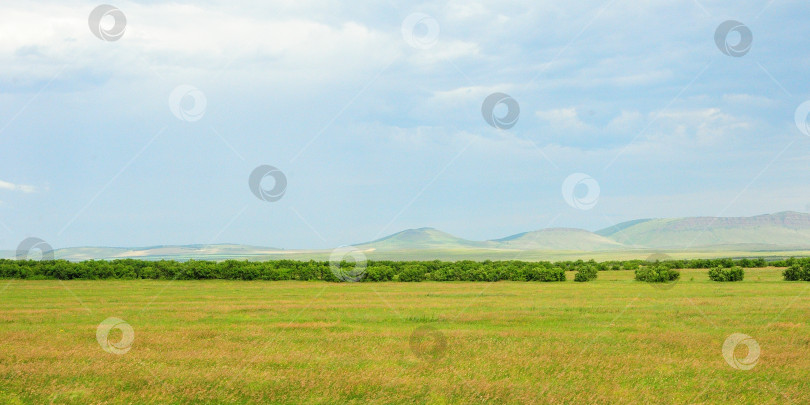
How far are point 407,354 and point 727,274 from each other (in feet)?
202

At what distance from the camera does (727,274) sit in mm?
69188

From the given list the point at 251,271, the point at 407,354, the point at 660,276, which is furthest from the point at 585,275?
the point at 407,354

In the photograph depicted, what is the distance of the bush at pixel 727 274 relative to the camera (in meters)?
68.1

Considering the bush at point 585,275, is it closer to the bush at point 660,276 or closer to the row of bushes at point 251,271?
the row of bushes at point 251,271

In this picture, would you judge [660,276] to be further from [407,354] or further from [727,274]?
[407,354]

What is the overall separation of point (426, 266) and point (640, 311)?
4767cm

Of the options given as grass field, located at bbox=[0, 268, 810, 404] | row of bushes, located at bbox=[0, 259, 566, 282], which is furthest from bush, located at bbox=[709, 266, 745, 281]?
grass field, located at bbox=[0, 268, 810, 404]

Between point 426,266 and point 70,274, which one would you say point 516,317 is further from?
point 70,274

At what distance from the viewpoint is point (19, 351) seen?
19828mm

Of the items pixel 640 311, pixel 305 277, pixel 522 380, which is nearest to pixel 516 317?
pixel 640 311

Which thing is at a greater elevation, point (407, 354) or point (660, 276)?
point (660, 276)

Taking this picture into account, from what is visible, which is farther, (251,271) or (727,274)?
(251,271)

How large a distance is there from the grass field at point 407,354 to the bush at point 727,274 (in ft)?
108

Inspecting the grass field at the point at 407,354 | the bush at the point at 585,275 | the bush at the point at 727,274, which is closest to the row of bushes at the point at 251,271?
the bush at the point at 585,275
